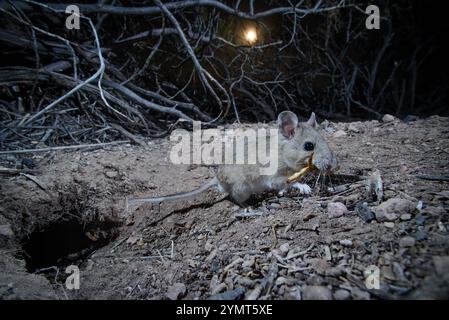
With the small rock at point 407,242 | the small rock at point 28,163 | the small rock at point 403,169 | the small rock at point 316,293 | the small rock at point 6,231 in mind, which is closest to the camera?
the small rock at point 316,293

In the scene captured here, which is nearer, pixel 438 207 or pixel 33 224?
pixel 438 207

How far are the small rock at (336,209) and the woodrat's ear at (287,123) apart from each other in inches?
33.8

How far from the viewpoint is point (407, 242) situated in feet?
5.37

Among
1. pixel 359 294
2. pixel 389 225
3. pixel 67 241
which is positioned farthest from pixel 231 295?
pixel 67 241

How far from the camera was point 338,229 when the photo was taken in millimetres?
1987

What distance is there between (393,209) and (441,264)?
557 millimetres

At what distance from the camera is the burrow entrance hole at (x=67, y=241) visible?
10.1 ft

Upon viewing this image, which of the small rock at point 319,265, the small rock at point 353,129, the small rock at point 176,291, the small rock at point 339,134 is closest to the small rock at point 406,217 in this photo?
the small rock at point 319,265

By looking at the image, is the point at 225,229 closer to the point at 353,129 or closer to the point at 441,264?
the point at 441,264

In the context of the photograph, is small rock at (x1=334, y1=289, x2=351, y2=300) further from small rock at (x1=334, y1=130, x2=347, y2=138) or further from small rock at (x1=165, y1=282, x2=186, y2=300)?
small rock at (x1=334, y1=130, x2=347, y2=138)

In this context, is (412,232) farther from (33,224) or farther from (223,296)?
(33,224)

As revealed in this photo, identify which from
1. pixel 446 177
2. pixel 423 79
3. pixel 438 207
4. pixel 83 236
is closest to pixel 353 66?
pixel 423 79

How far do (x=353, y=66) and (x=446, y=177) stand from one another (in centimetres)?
509

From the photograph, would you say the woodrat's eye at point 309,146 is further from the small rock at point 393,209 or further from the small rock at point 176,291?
the small rock at point 176,291
